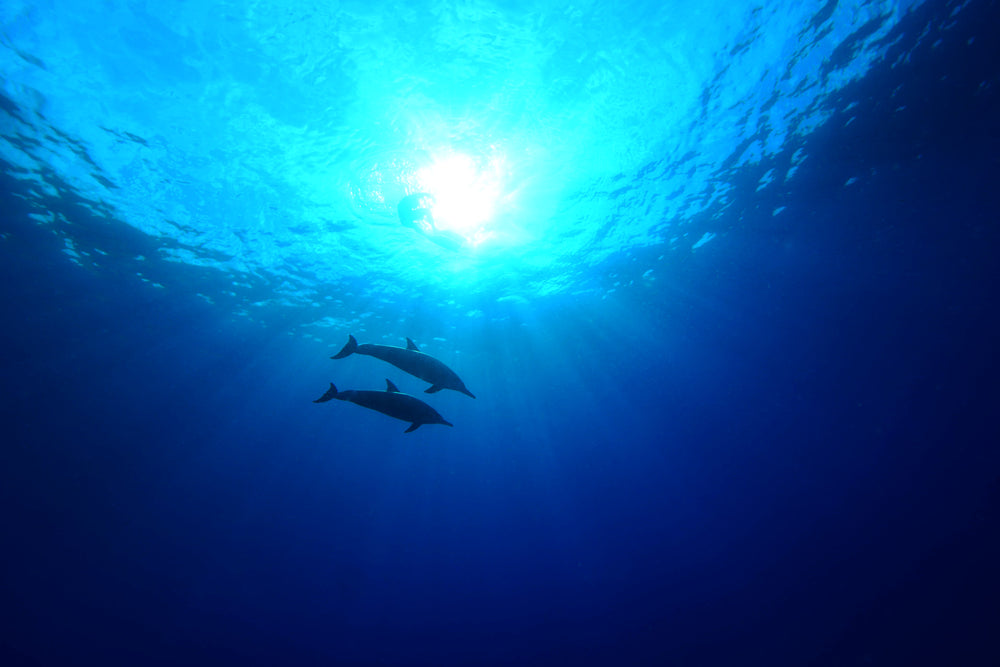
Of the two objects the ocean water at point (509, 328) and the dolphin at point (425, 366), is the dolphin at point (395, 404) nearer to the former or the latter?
the dolphin at point (425, 366)

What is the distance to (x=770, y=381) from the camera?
29875 mm

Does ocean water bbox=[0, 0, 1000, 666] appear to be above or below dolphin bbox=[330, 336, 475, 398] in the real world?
above

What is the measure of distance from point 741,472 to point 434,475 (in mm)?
31692

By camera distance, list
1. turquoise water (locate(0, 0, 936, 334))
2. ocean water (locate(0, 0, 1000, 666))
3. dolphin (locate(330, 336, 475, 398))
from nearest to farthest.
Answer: dolphin (locate(330, 336, 475, 398)) < turquoise water (locate(0, 0, 936, 334)) < ocean water (locate(0, 0, 1000, 666))

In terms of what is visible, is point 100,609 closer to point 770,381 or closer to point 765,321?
point 765,321

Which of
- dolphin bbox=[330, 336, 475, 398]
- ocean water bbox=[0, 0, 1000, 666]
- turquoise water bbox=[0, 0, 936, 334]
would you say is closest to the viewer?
dolphin bbox=[330, 336, 475, 398]

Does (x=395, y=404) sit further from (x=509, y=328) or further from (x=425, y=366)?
(x=509, y=328)

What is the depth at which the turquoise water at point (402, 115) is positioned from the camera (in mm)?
7559

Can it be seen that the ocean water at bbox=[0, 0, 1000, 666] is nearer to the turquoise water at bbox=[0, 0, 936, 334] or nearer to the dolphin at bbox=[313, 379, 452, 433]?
the turquoise water at bbox=[0, 0, 936, 334]

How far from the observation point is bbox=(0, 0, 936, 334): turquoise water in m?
7.56

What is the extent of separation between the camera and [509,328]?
23016mm

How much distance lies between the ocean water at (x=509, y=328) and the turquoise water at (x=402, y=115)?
0.27 feet

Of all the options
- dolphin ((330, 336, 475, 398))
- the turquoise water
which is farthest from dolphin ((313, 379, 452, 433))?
the turquoise water

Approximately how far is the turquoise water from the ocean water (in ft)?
0.27
